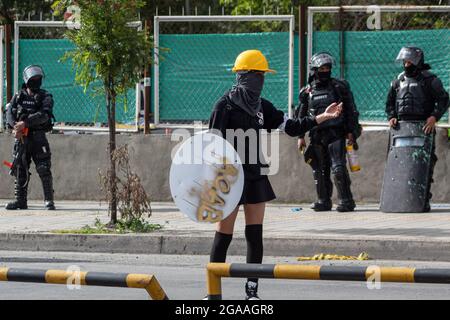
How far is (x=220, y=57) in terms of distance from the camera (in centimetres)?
1750

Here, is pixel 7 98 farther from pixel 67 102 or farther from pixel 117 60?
pixel 117 60

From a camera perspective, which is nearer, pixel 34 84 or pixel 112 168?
pixel 112 168

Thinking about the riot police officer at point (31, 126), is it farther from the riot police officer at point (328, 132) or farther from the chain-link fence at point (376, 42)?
the chain-link fence at point (376, 42)

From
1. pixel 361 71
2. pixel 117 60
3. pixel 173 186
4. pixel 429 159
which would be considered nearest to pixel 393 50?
pixel 361 71

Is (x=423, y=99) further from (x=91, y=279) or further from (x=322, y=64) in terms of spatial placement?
(x=91, y=279)

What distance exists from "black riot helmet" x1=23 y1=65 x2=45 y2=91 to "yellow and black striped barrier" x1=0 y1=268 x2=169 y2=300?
10.1m

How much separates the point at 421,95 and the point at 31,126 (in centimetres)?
511

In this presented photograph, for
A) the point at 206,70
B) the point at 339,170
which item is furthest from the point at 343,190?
the point at 206,70

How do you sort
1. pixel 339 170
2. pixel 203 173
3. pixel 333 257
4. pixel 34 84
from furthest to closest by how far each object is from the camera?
pixel 34 84 < pixel 339 170 < pixel 333 257 < pixel 203 173

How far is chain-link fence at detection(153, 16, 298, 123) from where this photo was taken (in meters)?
17.3

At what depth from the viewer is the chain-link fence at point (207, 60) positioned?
1730cm

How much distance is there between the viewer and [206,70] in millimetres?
17578

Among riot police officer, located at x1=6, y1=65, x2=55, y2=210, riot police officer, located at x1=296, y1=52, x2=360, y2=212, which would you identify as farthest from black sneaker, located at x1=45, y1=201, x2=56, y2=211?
riot police officer, located at x1=296, y1=52, x2=360, y2=212
